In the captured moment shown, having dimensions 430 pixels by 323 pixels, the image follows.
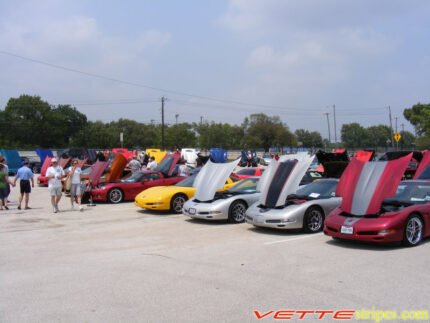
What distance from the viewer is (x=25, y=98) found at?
91375mm

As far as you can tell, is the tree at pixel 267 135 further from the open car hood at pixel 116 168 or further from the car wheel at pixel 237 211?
the car wheel at pixel 237 211

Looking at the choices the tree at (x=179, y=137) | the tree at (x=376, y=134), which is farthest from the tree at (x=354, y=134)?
the tree at (x=179, y=137)

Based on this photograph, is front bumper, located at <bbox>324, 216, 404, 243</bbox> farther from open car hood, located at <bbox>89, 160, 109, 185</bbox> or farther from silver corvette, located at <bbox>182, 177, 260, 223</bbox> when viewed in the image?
open car hood, located at <bbox>89, 160, 109, 185</bbox>

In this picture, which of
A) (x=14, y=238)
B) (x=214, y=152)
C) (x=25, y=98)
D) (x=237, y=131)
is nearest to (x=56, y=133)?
(x=25, y=98)

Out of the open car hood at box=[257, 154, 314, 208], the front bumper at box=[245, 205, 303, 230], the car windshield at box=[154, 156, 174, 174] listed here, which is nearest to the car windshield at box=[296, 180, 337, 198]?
the open car hood at box=[257, 154, 314, 208]

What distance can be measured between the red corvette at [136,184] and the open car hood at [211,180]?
178 inches

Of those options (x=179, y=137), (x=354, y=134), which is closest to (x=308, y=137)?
(x=354, y=134)

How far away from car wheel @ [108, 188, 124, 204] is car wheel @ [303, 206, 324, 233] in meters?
8.52

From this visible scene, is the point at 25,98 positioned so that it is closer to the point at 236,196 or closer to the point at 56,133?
the point at 56,133

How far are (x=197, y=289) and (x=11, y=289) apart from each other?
2452mm

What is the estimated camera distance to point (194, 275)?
6121mm

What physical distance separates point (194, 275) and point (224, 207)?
4.84 m

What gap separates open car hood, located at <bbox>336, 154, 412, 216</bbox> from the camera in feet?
26.1

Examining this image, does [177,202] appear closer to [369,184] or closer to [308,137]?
[369,184]
